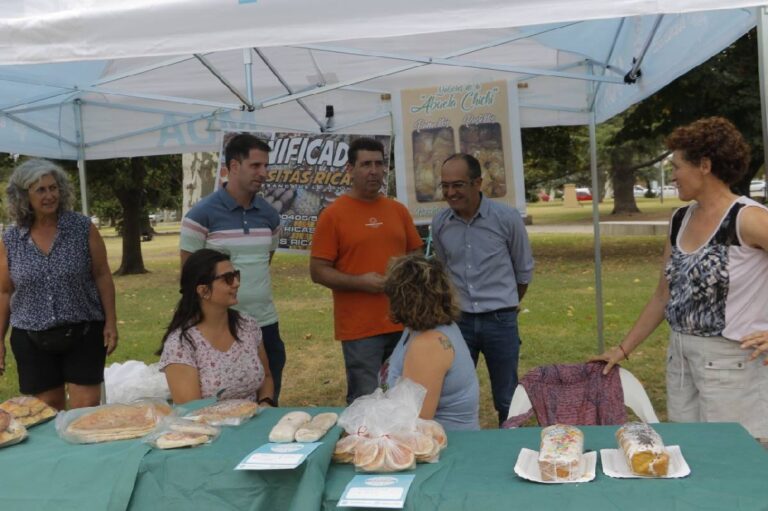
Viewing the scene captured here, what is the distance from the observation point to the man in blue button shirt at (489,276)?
3682mm

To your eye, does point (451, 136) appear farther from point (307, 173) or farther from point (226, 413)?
point (226, 413)

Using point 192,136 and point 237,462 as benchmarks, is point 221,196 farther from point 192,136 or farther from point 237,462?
point 192,136

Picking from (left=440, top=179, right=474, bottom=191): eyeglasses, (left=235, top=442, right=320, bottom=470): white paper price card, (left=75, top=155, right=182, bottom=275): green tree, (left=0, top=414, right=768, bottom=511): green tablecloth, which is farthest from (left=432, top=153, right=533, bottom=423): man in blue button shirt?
(left=75, top=155, right=182, bottom=275): green tree

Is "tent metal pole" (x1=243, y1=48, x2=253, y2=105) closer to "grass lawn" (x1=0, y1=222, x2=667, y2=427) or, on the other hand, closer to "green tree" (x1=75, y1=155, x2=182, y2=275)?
"grass lawn" (x1=0, y1=222, x2=667, y2=427)

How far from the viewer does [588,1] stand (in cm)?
196

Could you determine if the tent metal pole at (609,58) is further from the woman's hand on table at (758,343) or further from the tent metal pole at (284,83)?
the woman's hand on table at (758,343)

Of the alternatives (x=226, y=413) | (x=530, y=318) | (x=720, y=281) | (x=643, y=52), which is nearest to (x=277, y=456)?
(x=226, y=413)

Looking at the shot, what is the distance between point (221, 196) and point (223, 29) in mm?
1603

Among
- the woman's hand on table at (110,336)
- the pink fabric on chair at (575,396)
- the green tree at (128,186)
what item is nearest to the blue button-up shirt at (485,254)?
the pink fabric on chair at (575,396)

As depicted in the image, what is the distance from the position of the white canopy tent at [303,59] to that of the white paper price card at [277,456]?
3.59 feet

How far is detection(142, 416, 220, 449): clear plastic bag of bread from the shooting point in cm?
206

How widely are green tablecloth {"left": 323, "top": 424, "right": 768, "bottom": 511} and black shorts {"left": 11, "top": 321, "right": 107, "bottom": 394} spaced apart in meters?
2.10

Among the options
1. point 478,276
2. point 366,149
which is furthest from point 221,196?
point 478,276

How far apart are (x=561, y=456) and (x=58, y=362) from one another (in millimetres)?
2693
